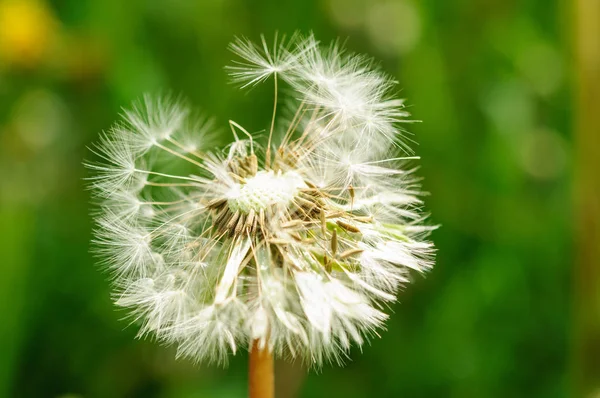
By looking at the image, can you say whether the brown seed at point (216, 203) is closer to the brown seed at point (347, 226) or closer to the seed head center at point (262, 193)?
the seed head center at point (262, 193)

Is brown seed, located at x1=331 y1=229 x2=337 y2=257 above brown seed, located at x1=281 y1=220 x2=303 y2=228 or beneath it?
beneath

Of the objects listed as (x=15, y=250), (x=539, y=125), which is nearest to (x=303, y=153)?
(x=15, y=250)

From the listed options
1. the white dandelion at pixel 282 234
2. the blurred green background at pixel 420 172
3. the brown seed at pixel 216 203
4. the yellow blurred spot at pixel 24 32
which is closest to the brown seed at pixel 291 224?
the white dandelion at pixel 282 234

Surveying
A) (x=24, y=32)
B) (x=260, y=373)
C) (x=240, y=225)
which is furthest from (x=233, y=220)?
(x=24, y=32)

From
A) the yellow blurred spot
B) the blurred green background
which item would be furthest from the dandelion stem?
the yellow blurred spot

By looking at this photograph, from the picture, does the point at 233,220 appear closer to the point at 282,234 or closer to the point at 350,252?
the point at 282,234

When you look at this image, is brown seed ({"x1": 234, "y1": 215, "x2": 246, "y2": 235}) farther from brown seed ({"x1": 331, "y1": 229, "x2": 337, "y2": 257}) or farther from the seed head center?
brown seed ({"x1": 331, "y1": 229, "x2": 337, "y2": 257})

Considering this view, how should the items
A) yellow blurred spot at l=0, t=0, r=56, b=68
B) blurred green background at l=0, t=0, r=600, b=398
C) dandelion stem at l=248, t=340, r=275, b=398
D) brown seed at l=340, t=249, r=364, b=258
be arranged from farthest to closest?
yellow blurred spot at l=0, t=0, r=56, b=68 → blurred green background at l=0, t=0, r=600, b=398 → brown seed at l=340, t=249, r=364, b=258 → dandelion stem at l=248, t=340, r=275, b=398
